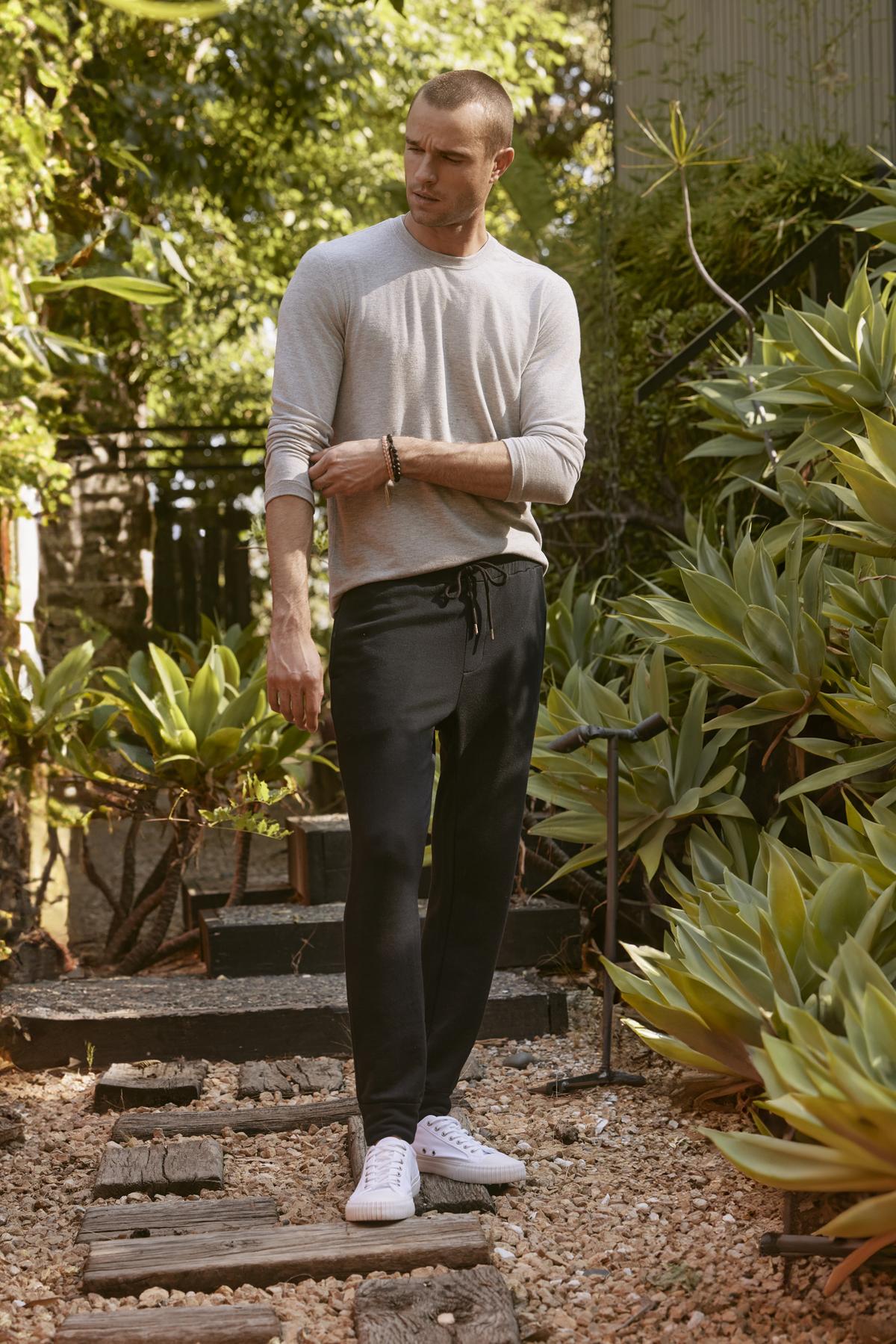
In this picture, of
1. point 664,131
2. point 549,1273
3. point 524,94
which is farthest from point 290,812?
point 524,94

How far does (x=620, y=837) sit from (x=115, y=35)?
5.98 metres

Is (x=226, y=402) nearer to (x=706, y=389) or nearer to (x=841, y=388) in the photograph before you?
(x=706, y=389)

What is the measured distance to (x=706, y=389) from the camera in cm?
416

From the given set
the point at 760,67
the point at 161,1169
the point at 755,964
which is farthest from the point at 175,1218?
the point at 760,67

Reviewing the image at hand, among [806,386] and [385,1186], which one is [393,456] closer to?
[385,1186]

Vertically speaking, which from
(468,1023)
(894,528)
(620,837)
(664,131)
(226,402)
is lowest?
(468,1023)

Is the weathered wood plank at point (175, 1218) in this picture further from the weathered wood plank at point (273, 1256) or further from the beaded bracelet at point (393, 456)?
the beaded bracelet at point (393, 456)

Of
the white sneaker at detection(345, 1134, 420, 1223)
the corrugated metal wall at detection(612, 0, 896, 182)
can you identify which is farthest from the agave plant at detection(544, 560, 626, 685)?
the corrugated metal wall at detection(612, 0, 896, 182)

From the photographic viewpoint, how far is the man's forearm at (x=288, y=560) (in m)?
2.27

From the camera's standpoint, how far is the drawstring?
2.33 m

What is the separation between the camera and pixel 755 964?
2182 millimetres

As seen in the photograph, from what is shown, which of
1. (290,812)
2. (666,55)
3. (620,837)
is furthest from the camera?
(666,55)

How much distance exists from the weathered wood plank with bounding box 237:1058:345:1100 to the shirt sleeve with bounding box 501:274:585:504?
1.59 m

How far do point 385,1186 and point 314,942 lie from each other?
1910 millimetres
